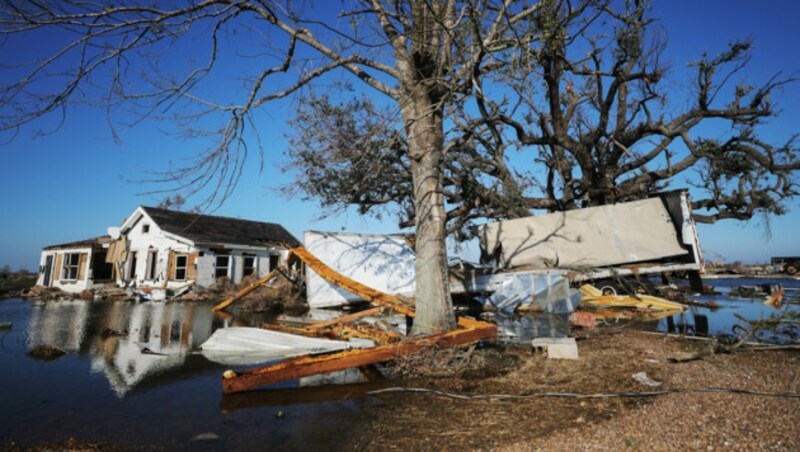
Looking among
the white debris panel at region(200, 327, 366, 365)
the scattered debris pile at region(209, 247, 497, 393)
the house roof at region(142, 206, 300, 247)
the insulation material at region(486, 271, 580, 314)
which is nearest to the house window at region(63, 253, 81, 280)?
the house roof at region(142, 206, 300, 247)

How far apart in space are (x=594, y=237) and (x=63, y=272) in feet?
94.2

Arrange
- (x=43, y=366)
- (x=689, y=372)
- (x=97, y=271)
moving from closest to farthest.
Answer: (x=689, y=372), (x=43, y=366), (x=97, y=271)

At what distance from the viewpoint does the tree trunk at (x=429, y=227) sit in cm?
707

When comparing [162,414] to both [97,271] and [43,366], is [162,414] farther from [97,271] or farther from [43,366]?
[97,271]

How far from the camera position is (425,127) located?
7172 millimetres

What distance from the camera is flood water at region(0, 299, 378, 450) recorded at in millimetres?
3568

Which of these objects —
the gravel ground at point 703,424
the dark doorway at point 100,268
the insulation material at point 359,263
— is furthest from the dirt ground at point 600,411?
the dark doorway at point 100,268

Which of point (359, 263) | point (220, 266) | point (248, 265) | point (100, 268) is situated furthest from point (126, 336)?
point (100, 268)

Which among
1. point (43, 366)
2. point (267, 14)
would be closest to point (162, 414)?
point (43, 366)

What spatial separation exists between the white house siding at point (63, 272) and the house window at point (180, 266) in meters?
6.11

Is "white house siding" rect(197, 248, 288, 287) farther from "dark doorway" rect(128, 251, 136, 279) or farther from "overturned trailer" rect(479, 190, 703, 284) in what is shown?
"overturned trailer" rect(479, 190, 703, 284)

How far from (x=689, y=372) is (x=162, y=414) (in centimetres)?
623

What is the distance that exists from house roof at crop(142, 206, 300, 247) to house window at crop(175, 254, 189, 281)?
45.8 inches

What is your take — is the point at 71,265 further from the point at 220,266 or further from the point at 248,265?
the point at 248,265
